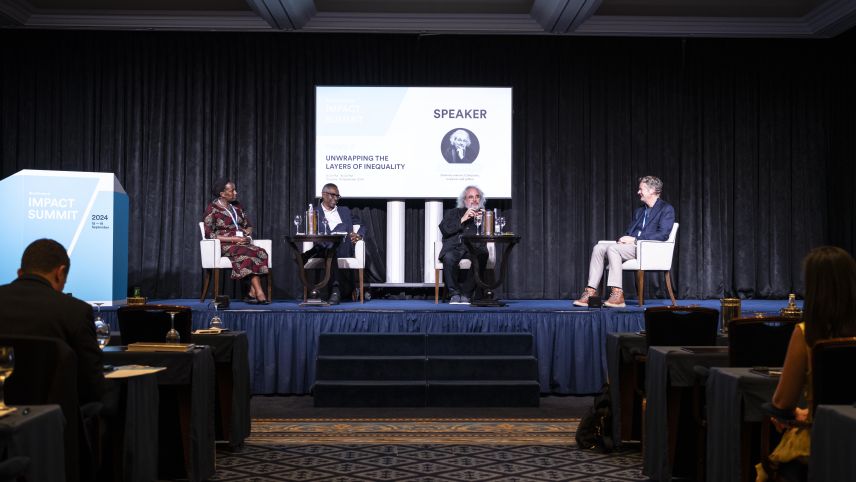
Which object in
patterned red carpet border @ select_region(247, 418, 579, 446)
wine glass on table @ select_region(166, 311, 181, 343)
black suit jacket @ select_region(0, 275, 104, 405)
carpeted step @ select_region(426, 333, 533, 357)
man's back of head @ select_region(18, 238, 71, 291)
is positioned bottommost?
patterned red carpet border @ select_region(247, 418, 579, 446)

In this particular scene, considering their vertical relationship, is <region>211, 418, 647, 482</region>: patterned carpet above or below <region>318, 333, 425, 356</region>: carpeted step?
below

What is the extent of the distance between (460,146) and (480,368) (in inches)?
132

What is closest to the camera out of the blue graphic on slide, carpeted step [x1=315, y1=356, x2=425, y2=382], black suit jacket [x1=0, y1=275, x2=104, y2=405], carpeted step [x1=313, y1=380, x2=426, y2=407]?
A: black suit jacket [x1=0, y1=275, x2=104, y2=405]

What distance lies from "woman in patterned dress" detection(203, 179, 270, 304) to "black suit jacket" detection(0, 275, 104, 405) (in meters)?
5.02

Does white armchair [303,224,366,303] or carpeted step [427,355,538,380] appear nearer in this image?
carpeted step [427,355,538,380]

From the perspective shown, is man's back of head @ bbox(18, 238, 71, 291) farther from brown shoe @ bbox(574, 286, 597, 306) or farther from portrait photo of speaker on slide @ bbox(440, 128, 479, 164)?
portrait photo of speaker on slide @ bbox(440, 128, 479, 164)

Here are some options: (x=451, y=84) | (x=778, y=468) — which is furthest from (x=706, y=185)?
(x=778, y=468)

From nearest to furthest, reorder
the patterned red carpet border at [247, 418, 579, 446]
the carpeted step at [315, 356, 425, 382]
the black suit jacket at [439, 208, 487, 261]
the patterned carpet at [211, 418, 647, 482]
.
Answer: the patterned carpet at [211, 418, 647, 482], the patterned red carpet border at [247, 418, 579, 446], the carpeted step at [315, 356, 425, 382], the black suit jacket at [439, 208, 487, 261]

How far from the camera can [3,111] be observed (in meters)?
9.52

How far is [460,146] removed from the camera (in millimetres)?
9273

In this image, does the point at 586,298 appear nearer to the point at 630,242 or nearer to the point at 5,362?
the point at 630,242

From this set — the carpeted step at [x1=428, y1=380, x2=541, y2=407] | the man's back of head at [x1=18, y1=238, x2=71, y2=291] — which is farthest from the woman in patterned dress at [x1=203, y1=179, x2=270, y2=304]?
the man's back of head at [x1=18, y1=238, x2=71, y2=291]

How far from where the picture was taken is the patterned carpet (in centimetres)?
427

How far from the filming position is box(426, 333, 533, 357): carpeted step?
6.84 meters
